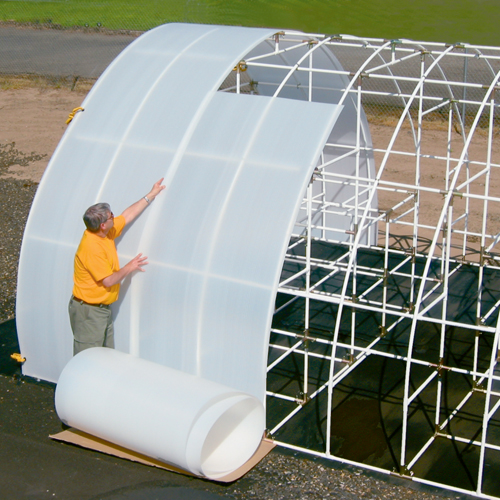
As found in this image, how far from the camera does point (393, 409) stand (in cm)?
941

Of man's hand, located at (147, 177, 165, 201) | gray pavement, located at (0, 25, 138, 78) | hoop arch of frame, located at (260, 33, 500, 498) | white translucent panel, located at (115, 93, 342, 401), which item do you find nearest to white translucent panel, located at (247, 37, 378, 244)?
hoop arch of frame, located at (260, 33, 500, 498)

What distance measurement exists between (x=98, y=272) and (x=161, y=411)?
1.92 metres

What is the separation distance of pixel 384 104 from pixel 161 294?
17.0 meters

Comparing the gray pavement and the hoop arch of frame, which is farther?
the gray pavement

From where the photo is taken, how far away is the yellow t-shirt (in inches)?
335

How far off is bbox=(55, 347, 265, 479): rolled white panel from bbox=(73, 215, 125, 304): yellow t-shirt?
0.72 metres

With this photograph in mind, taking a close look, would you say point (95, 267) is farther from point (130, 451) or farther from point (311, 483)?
point (311, 483)

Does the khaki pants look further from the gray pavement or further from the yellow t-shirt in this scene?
the gray pavement

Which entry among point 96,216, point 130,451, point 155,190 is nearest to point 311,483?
point 130,451

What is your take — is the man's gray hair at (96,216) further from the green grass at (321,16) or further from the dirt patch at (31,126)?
the green grass at (321,16)

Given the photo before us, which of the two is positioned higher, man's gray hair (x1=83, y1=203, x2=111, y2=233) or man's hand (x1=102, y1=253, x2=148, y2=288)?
man's gray hair (x1=83, y1=203, x2=111, y2=233)

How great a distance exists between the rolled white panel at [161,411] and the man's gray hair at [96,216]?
1574 millimetres

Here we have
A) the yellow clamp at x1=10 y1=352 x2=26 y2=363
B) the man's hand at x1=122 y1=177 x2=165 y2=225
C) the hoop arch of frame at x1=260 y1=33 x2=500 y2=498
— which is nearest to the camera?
the hoop arch of frame at x1=260 y1=33 x2=500 y2=498

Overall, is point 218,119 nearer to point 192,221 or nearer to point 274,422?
point 192,221
